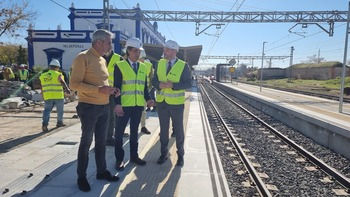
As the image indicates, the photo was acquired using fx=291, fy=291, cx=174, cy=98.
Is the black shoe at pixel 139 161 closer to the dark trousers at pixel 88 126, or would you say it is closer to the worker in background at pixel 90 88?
the dark trousers at pixel 88 126

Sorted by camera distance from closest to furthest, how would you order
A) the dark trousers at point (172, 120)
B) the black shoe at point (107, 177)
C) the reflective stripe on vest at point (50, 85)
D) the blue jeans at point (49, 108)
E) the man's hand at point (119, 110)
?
1. the black shoe at point (107, 177)
2. the man's hand at point (119, 110)
3. the dark trousers at point (172, 120)
4. the blue jeans at point (49, 108)
5. the reflective stripe on vest at point (50, 85)

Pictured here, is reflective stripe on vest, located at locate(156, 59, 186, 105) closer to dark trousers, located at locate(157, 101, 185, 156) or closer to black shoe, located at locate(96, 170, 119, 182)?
dark trousers, located at locate(157, 101, 185, 156)

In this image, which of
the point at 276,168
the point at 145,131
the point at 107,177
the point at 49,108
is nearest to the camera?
the point at 107,177

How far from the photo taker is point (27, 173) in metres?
4.57

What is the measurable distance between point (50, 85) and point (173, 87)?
4.23 m

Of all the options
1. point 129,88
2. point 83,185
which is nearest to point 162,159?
point 129,88

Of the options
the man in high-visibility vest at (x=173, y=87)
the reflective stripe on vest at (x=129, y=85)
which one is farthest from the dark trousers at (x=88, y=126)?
the man in high-visibility vest at (x=173, y=87)

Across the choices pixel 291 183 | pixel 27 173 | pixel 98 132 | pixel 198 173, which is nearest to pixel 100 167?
pixel 98 132

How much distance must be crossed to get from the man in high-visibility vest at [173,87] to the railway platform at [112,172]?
484 mm

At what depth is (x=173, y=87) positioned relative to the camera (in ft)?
16.2

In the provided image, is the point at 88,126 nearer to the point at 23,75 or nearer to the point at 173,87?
the point at 173,87

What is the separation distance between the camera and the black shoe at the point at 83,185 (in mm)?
3957

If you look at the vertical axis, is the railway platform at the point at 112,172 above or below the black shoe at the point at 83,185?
below

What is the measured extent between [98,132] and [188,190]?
1550 millimetres
